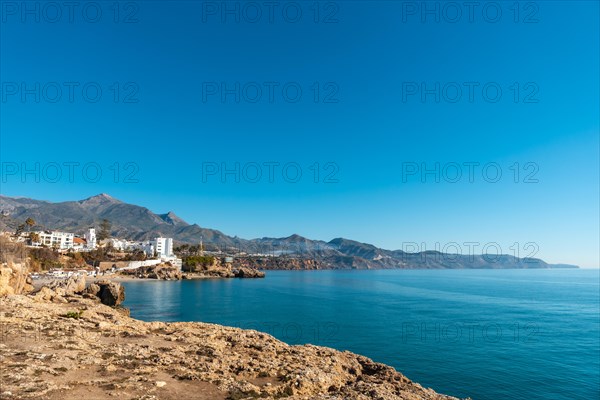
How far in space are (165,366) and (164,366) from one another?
2.3 inches

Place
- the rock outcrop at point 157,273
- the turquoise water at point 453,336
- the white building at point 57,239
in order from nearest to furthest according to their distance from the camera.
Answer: the turquoise water at point 453,336, the rock outcrop at point 157,273, the white building at point 57,239

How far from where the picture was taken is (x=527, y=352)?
4484cm

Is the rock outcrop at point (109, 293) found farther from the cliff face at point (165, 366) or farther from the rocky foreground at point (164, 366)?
the cliff face at point (165, 366)

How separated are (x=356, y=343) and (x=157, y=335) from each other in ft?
90.6

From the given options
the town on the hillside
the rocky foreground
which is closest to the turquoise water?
the rocky foreground

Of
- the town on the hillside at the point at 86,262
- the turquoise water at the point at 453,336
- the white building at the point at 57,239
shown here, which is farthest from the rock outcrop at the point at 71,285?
the white building at the point at 57,239

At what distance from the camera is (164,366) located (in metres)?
20.0

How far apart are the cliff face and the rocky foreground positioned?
1.9 inches

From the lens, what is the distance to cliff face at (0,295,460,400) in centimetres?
1625

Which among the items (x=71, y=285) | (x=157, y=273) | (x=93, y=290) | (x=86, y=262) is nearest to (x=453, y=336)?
(x=93, y=290)

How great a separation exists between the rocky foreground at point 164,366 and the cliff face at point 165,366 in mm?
49

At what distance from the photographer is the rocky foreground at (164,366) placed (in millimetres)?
16234

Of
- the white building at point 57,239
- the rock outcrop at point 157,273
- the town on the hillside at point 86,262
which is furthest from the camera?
the white building at point 57,239

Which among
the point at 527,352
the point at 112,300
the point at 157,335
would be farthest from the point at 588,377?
the point at 112,300
